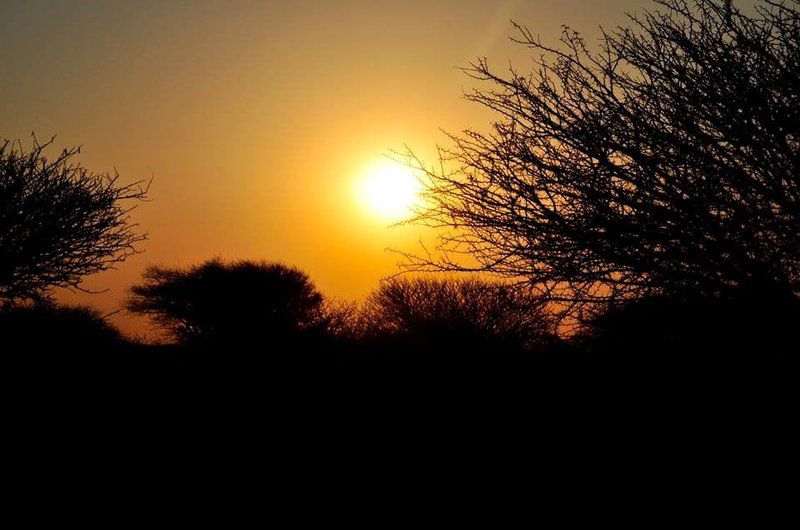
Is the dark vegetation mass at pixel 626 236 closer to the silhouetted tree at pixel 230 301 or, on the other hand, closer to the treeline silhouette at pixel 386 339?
the treeline silhouette at pixel 386 339

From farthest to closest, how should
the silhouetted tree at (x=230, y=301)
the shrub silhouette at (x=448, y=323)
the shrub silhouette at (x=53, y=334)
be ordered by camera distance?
the silhouetted tree at (x=230, y=301), the shrub silhouette at (x=448, y=323), the shrub silhouette at (x=53, y=334)

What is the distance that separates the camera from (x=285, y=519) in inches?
165

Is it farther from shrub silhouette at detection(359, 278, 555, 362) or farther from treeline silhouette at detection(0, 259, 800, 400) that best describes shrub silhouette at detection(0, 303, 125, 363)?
shrub silhouette at detection(359, 278, 555, 362)

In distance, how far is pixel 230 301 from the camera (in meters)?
17.8

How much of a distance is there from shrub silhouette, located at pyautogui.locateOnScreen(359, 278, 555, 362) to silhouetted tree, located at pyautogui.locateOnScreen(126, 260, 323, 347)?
2.78 m

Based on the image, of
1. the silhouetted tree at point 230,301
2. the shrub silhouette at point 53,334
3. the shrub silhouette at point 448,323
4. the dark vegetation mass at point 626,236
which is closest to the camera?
the dark vegetation mass at point 626,236

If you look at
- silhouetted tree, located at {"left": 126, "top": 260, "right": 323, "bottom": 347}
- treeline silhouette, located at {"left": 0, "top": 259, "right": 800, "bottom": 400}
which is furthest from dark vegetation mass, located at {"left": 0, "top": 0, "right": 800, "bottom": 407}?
silhouetted tree, located at {"left": 126, "top": 260, "right": 323, "bottom": 347}

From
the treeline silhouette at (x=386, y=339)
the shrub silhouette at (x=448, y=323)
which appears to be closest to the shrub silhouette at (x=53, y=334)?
the treeline silhouette at (x=386, y=339)

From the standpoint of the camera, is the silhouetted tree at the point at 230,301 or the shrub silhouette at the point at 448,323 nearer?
the shrub silhouette at the point at 448,323

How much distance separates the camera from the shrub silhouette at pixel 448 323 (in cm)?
1258

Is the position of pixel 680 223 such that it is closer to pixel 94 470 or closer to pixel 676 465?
pixel 676 465

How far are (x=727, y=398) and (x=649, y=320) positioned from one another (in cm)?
142

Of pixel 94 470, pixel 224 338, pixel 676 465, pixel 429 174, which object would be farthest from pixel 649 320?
pixel 224 338

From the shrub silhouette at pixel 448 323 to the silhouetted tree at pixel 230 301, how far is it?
278 cm
